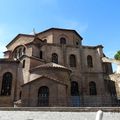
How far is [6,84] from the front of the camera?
68.9 ft

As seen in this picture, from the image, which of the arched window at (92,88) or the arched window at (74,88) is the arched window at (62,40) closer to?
the arched window at (74,88)

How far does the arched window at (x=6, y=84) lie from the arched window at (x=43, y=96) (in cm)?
570

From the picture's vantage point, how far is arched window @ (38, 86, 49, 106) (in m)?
15.7

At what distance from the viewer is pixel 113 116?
11516 millimetres

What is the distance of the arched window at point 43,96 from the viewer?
Answer: 1566 cm

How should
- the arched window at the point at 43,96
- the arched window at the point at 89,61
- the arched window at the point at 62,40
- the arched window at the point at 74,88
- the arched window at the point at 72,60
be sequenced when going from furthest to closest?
the arched window at the point at 62,40 < the arched window at the point at 89,61 < the arched window at the point at 72,60 < the arched window at the point at 74,88 < the arched window at the point at 43,96

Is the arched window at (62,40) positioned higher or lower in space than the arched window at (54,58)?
higher

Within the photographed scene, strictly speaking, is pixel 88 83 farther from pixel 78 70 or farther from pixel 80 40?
pixel 80 40

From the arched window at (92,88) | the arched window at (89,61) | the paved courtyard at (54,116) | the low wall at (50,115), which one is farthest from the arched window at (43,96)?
the arched window at (89,61)

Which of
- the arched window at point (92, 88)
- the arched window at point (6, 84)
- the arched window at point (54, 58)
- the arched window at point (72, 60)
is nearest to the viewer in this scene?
the arched window at point (6, 84)

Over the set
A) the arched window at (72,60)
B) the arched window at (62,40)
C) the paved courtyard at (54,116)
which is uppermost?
the arched window at (62,40)

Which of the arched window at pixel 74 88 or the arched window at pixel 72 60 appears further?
the arched window at pixel 72 60

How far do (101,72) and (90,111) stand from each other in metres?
12.4

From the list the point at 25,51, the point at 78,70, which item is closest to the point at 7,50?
the point at 25,51
